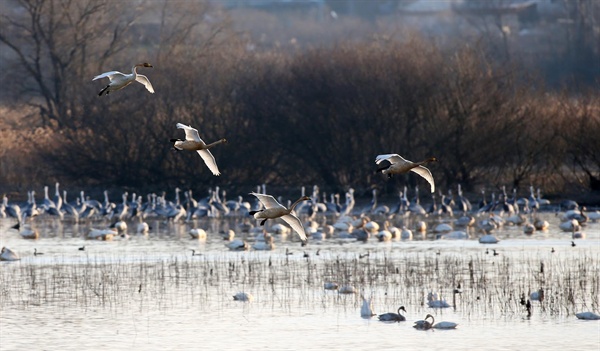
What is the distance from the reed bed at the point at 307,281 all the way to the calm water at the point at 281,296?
3 centimetres

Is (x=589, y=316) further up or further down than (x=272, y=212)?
further down

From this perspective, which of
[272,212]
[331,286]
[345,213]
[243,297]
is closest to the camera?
[272,212]

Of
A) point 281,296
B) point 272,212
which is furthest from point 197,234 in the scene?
point 272,212

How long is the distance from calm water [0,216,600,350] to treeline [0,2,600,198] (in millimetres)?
8197

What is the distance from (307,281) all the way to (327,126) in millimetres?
15066

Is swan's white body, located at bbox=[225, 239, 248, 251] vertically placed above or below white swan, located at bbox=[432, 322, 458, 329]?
above

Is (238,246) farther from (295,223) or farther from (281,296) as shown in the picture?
(295,223)

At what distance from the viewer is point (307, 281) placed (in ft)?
61.0

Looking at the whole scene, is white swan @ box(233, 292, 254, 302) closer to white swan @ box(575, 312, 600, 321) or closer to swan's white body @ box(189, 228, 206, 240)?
white swan @ box(575, 312, 600, 321)

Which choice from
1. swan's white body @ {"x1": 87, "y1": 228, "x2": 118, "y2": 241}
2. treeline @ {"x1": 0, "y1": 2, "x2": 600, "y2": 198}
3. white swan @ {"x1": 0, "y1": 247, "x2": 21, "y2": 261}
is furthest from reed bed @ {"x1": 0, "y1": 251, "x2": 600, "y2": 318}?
treeline @ {"x1": 0, "y1": 2, "x2": 600, "y2": 198}

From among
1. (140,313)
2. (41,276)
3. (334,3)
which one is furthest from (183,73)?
(334,3)

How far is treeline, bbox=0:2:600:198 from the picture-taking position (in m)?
32.4

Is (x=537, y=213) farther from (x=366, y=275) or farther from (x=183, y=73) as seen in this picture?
(x=366, y=275)

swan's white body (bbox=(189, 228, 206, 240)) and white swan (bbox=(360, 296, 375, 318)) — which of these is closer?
white swan (bbox=(360, 296, 375, 318))
